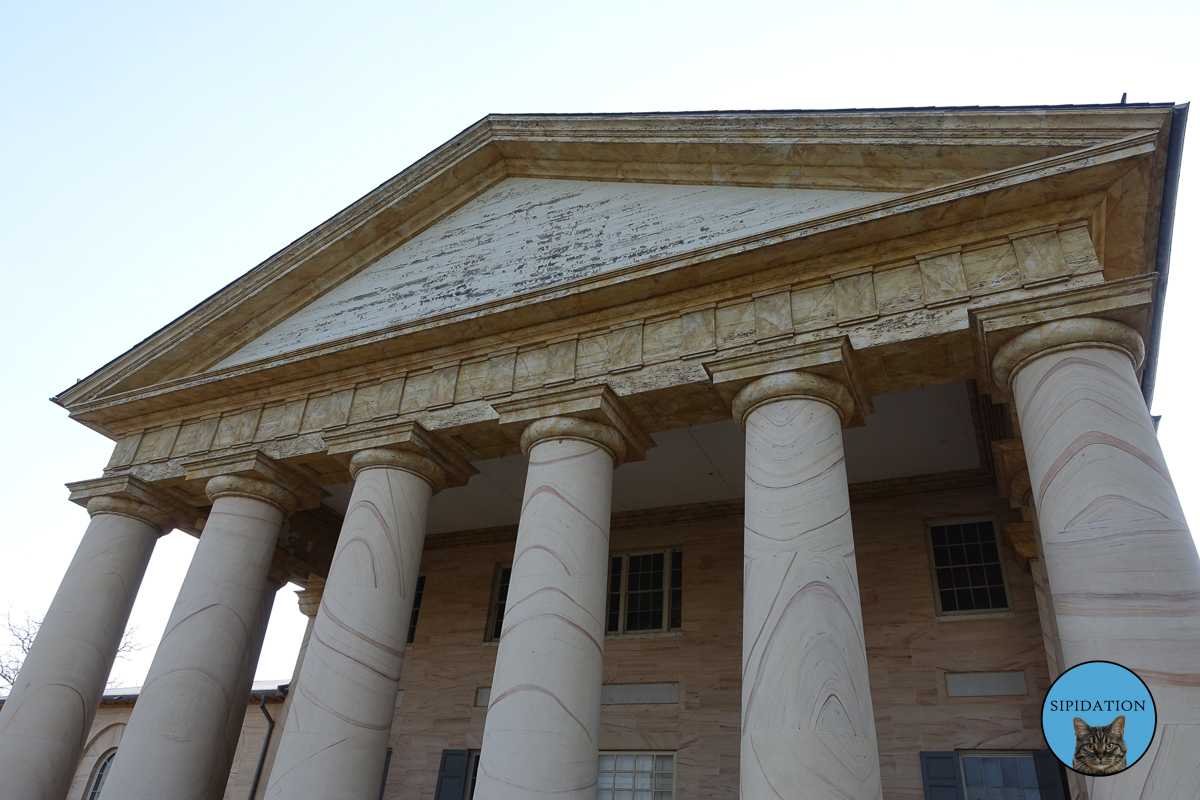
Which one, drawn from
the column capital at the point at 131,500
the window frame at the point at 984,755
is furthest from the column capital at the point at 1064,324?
the column capital at the point at 131,500

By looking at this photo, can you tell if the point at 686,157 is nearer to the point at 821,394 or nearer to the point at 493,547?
the point at 821,394

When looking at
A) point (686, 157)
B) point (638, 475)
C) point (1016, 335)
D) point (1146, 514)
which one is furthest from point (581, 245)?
point (1146, 514)

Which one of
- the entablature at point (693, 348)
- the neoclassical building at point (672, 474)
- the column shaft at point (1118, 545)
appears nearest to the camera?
→ the column shaft at point (1118, 545)

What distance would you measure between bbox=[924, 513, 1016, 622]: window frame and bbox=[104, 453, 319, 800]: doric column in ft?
36.8

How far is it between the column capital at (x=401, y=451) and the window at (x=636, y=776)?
630 cm

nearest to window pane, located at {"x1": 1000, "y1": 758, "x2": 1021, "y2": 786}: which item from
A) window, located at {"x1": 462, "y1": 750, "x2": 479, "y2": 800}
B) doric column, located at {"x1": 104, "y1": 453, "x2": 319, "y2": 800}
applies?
window, located at {"x1": 462, "y1": 750, "x2": 479, "y2": 800}

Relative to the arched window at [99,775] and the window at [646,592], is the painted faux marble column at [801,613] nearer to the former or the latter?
the window at [646,592]

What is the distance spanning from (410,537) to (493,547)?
6.70 meters

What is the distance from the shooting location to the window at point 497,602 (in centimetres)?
1773

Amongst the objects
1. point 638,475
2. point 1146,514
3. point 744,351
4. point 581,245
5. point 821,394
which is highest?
point 581,245

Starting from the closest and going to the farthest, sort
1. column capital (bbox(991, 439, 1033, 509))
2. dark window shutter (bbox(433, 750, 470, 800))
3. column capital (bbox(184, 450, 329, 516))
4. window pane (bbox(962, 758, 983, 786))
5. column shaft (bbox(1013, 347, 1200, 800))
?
column shaft (bbox(1013, 347, 1200, 800)) → column capital (bbox(991, 439, 1033, 509)) → window pane (bbox(962, 758, 983, 786)) → column capital (bbox(184, 450, 329, 516)) → dark window shutter (bbox(433, 750, 470, 800))

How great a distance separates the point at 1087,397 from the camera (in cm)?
837

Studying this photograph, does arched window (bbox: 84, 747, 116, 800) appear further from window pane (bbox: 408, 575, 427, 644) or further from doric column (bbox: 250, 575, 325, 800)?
window pane (bbox: 408, 575, 427, 644)

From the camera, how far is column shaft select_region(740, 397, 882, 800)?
25.2ft
